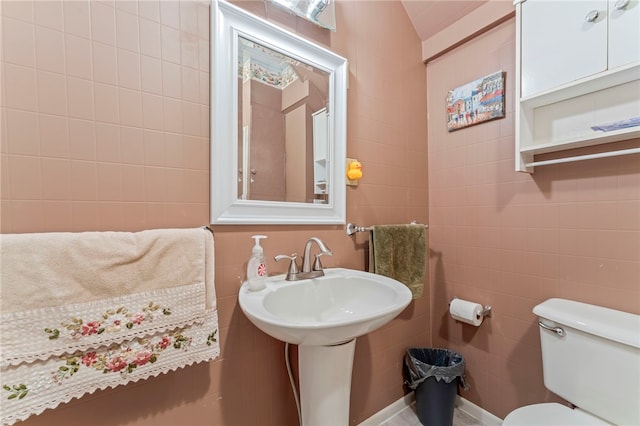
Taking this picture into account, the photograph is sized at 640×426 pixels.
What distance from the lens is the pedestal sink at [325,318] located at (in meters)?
0.71

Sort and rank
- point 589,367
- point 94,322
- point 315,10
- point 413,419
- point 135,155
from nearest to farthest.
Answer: point 94,322
point 135,155
point 589,367
point 315,10
point 413,419

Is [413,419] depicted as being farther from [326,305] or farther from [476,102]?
[476,102]

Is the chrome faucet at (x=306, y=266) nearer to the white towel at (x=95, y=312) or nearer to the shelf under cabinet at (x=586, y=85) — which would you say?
the white towel at (x=95, y=312)

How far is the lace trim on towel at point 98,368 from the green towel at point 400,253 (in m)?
0.76

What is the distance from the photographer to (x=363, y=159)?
137cm

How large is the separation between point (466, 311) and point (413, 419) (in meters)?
0.65

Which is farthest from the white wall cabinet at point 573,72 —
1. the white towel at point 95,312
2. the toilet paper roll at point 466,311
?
the white towel at point 95,312

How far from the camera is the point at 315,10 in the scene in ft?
3.85

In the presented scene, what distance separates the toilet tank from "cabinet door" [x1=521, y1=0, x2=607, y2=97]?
35.5 inches

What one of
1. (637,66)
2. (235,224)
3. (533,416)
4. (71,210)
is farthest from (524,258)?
(71,210)

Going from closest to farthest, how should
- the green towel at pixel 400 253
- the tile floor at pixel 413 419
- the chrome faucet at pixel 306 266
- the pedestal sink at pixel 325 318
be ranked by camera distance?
1. the pedestal sink at pixel 325 318
2. the chrome faucet at pixel 306 266
3. the green towel at pixel 400 253
4. the tile floor at pixel 413 419

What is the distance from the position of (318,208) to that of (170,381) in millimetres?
814

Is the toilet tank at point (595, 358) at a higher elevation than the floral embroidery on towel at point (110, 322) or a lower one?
lower

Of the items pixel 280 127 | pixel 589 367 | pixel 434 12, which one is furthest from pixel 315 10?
pixel 589 367
